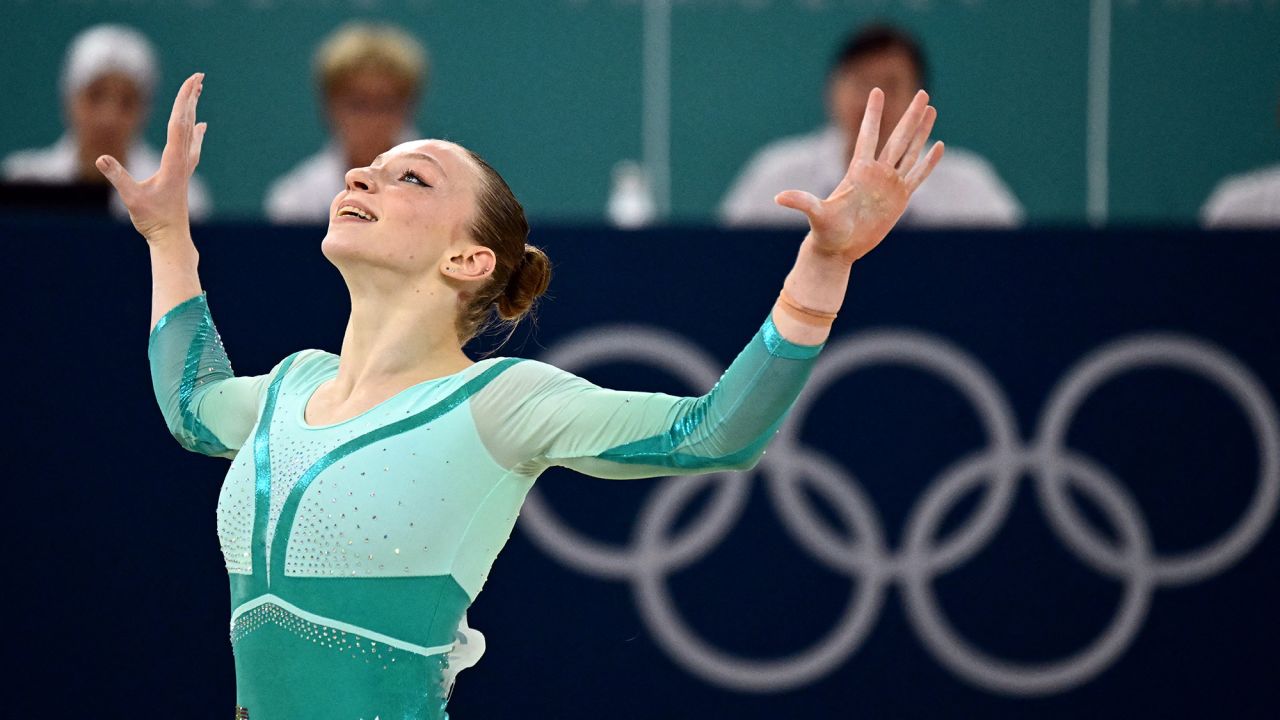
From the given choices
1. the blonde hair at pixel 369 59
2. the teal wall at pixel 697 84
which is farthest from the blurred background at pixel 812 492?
the teal wall at pixel 697 84

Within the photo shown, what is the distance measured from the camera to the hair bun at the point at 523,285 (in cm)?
287

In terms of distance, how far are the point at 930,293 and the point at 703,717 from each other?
4.98ft

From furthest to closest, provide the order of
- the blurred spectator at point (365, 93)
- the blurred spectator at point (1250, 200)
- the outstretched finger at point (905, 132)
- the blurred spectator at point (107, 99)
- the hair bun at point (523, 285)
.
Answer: the blurred spectator at point (107, 99)
the blurred spectator at point (1250, 200)
the blurred spectator at point (365, 93)
the hair bun at point (523, 285)
the outstretched finger at point (905, 132)

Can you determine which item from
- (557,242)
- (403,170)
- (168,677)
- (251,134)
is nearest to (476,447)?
(403,170)

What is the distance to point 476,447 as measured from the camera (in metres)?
2.58

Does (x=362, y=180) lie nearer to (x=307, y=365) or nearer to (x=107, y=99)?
(x=307, y=365)

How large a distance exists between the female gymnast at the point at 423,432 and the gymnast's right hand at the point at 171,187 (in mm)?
107

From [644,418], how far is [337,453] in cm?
53

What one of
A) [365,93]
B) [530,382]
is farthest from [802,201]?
[365,93]

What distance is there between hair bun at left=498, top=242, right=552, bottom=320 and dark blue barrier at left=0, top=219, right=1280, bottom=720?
194 centimetres

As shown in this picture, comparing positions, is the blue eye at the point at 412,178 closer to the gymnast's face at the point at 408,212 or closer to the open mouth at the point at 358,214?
the gymnast's face at the point at 408,212

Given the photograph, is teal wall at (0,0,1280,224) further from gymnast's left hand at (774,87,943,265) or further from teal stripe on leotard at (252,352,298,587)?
gymnast's left hand at (774,87,943,265)

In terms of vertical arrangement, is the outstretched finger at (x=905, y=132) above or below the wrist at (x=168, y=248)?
above

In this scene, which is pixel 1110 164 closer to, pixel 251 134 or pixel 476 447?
pixel 251 134
